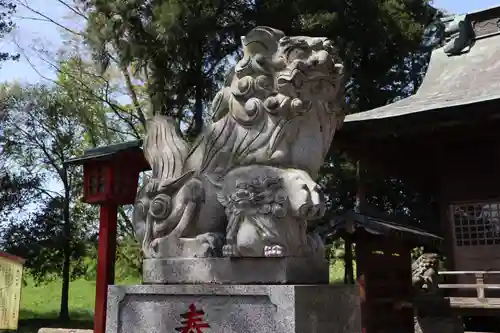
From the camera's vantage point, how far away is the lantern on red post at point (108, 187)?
5766 millimetres

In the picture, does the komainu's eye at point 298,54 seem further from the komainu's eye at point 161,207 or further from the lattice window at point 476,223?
the lattice window at point 476,223

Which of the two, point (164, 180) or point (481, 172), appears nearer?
point (164, 180)

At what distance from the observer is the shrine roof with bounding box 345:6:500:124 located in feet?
23.7

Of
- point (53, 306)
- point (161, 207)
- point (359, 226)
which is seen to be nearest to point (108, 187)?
point (161, 207)

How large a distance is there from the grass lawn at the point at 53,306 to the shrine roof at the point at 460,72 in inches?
330

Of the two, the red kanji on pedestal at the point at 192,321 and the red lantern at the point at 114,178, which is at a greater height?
the red lantern at the point at 114,178

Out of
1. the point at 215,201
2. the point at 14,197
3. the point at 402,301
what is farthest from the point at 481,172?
the point at 14,197

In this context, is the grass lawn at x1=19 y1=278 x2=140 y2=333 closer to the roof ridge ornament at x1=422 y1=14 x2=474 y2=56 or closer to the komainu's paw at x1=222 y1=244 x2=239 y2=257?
the roof ridge ornament at x1=422 y1=14 x2=474 y2=56

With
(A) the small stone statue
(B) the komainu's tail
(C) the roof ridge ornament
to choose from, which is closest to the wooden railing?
(C) the roof ridge ornament

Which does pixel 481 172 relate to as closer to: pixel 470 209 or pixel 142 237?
pixel 470 209

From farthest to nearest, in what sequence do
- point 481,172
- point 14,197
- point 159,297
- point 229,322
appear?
point 14,197 < point 481,172 < point 159,297 < point 229,322

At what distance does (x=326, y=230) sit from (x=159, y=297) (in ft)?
11.9

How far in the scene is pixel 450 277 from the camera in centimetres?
896

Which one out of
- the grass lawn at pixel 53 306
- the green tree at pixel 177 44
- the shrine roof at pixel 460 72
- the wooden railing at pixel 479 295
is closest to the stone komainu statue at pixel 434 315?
the wooden railing at pixel 479 295
